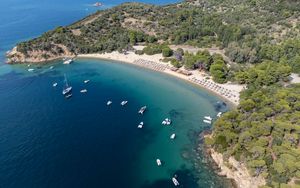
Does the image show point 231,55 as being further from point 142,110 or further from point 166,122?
point 142,110

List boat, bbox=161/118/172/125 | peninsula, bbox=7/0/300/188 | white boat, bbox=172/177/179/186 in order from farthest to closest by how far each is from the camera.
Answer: boat, bbox=161/118/172/125 → peninsula, bbox=7/0/300/188 → white boat, bbox=172/177/179/186

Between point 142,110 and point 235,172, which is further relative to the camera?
point 142,110

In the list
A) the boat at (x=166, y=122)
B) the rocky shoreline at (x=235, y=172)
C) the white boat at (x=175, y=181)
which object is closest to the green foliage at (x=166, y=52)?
Answer: the boat at (x=166, y=122)

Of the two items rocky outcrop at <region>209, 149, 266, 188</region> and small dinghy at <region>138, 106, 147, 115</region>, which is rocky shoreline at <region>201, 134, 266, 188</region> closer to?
rocky outcrop at <region>209, 149, 266, 188</region>

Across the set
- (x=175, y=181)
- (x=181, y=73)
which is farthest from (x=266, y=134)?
(x=181, y=73)

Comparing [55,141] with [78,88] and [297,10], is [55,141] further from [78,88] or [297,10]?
[297,10]

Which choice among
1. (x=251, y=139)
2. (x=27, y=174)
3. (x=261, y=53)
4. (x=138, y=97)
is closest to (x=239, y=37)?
(x=261, y=53)

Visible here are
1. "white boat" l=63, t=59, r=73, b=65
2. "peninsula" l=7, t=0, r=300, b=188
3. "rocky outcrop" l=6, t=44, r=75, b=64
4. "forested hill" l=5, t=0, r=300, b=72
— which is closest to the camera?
"peninsula" l=7, t=0, r=300, b=188

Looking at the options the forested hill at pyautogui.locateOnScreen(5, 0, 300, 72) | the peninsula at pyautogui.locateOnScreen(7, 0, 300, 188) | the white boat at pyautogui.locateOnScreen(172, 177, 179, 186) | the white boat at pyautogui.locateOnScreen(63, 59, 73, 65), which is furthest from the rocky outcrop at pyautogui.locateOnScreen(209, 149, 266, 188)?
the white boat at pyautogui.locateOnScreen(63, 59, 73, 65)
